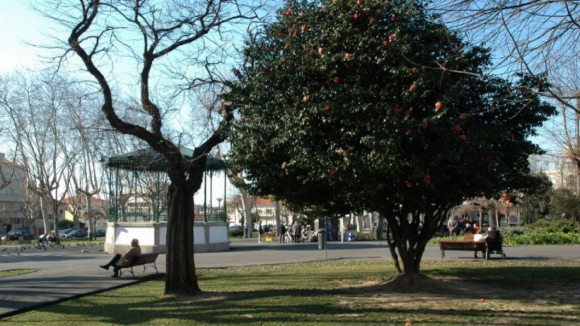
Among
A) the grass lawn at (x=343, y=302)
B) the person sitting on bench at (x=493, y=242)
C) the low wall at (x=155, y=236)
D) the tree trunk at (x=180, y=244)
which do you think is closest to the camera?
the grass lawn at (x=343, y=302)

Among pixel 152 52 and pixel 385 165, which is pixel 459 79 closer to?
pixel 385 165

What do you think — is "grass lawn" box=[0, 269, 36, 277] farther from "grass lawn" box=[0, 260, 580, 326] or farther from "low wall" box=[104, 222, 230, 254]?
"low wall" box=[104, 222, 230, 254]

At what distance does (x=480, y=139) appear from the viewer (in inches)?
389

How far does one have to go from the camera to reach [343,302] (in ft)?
32.8

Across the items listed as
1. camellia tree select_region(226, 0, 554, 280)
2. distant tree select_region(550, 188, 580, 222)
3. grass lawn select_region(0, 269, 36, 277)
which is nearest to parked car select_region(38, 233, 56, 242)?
grass lawn select_region(0, 269, 36, 277)

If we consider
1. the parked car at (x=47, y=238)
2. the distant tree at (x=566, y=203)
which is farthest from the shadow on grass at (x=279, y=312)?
the distant tree at (x=566, y=203)

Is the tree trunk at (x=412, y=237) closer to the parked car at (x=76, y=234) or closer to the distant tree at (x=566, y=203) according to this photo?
the distant tree at (x=566, y=203)

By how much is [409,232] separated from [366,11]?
518 centimetres

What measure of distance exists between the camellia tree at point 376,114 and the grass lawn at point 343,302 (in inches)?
72.5

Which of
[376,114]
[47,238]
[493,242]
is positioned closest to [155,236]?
[493,242]

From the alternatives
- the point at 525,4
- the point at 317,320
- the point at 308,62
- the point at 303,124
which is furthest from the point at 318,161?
the point at 525,4

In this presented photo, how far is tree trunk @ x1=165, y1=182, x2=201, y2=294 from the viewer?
37.5ft

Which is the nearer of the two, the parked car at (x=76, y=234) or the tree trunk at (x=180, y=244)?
the tree trunk at (x=180, y=244)

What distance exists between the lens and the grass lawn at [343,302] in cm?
848
